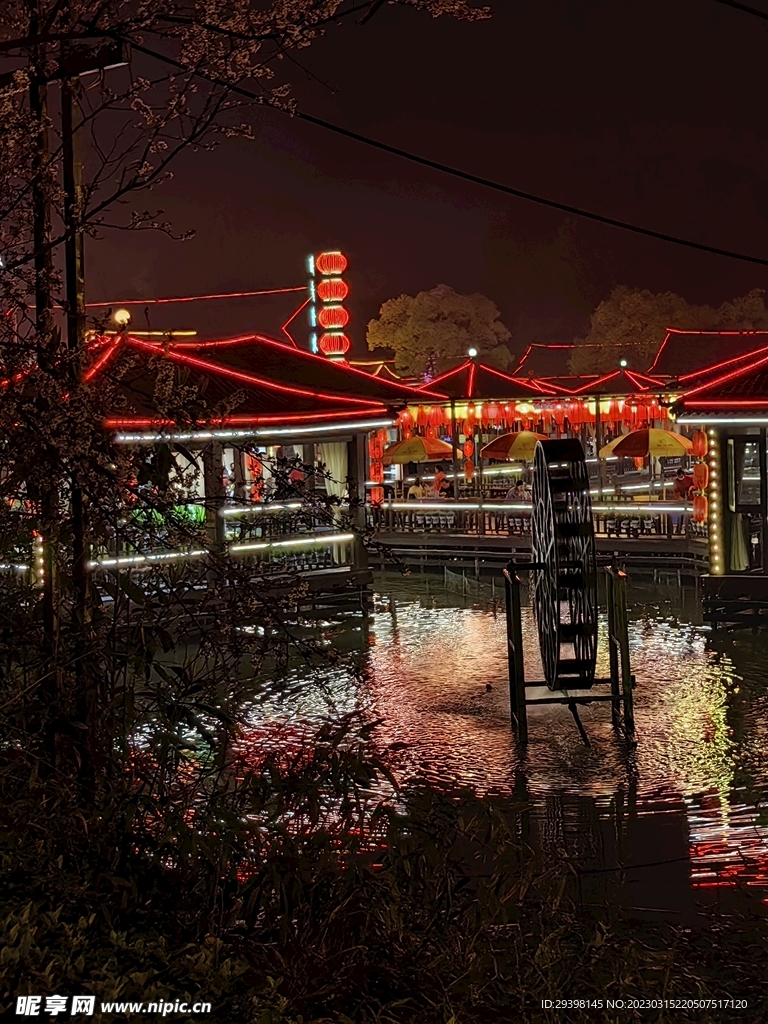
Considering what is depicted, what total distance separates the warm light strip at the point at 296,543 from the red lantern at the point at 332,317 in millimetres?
17073

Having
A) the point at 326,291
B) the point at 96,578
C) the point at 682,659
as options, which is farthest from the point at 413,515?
the point at 96,578

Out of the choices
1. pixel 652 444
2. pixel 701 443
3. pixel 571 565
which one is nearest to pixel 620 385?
pixel 652 444

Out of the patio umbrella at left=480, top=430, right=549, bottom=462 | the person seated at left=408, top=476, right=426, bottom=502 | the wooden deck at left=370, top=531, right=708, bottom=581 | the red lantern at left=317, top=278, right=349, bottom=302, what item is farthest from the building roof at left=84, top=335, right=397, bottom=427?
the red lantern at left=317, top=278, right=349, bottom=302

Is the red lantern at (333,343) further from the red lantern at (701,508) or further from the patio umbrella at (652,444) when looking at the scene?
the red lantern at (701,508)

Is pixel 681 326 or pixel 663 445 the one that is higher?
pixel 681 326

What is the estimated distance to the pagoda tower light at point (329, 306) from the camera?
1475 inches

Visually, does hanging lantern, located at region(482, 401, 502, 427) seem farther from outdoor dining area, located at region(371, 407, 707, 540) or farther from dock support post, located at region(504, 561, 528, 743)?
dock support post, located at region(504, 561, 528, 743)

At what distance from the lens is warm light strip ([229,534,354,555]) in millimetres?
20000

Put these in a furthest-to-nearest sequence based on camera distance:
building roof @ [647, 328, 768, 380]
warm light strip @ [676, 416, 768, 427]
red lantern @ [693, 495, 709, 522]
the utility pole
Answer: building roof @ [647, 328, 768, 380] < red lantern @ [693, 495, 709, 522] < warm light strip @ [676, 416, 768, 427] < the utility pole

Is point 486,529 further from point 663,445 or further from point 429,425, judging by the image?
point 429,425

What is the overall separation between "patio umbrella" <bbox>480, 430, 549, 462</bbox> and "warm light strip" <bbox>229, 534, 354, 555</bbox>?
39.0 feet

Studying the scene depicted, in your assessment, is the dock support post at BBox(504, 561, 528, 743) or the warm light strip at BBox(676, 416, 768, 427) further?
the warm light strip at BBox(676, 416, 768, 427)

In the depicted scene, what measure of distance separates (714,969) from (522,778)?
165 inches

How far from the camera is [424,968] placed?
4.97 m
